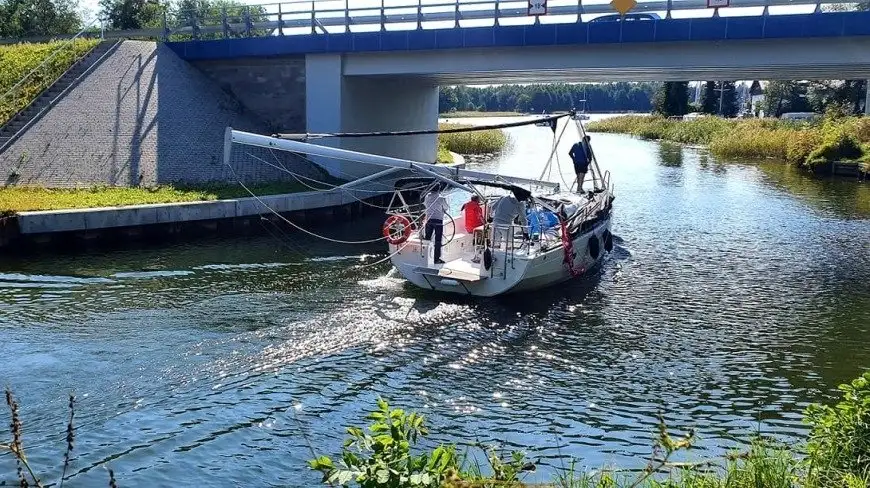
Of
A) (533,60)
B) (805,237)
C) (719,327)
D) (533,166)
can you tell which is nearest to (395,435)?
(719,327)

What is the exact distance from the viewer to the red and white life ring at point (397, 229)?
17252 millimetres

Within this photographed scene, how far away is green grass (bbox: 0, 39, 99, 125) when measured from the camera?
2881 centimetres

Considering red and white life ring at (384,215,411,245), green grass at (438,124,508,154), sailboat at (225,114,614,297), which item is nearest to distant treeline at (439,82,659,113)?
green grass at (438,124,508,154)

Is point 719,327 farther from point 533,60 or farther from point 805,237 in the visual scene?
point 533,60

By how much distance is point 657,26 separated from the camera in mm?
25062

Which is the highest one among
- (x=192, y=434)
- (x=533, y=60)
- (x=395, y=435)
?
(x=533, y=60)

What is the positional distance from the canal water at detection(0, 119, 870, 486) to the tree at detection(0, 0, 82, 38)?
3084 centimetres

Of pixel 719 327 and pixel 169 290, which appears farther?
pixel 169 290

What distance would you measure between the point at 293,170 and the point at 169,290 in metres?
12.7

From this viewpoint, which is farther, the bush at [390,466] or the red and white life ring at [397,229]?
A: the red and white life ring at [397,229]

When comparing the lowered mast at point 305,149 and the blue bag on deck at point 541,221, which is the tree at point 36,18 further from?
the blue bag on deck at point 541,221

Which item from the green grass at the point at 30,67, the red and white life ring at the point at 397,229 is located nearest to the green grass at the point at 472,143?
the green grass at the point at 30,67

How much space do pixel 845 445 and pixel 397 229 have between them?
1225 centimetres

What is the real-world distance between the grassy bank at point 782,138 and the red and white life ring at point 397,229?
3250cm
